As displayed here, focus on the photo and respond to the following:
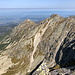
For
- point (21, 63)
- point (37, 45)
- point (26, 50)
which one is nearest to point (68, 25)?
→ point (37, 45)

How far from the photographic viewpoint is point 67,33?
3890 inches

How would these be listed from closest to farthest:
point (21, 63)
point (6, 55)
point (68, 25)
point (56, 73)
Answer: point (56, 73) → point (21, 63) → point (68, 25) → point (6, 55)

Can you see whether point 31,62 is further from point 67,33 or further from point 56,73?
point 56,73

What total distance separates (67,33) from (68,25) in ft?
36.5

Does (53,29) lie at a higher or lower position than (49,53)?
higher

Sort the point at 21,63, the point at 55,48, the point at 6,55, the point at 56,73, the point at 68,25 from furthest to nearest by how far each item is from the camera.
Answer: the point at 6,55 < the point at 68,25 < the point at 21,63 < the point at 55,48 < the point at 56,73

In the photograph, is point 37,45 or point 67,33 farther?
point 37,45

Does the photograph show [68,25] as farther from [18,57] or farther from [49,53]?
[18,57]

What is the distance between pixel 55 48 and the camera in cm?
9338

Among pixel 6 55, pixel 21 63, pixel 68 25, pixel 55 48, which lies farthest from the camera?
pixel 6 55

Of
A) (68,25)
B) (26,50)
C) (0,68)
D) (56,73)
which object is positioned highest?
(68,25)

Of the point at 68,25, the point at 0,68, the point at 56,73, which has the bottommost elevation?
the point at 0,68

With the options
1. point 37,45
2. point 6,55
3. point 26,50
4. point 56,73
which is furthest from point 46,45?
point 56,73

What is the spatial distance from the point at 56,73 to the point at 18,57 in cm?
7237
